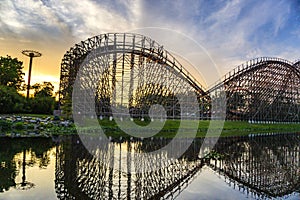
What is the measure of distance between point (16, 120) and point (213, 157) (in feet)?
47.1

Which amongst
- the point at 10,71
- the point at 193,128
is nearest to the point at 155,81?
the point at 193,128

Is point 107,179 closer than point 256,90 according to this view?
Yes

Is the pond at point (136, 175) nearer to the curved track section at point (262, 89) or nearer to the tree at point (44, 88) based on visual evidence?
the curved track section at point (262, 89)

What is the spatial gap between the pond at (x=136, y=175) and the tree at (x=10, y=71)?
21690 millimetres

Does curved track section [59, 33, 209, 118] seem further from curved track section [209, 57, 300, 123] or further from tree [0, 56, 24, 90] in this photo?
tree [0, 56, 24, 90]

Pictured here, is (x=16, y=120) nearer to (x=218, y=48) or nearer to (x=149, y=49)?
(x=149, y=49)

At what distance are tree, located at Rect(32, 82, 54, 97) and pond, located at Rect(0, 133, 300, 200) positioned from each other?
27381 mm

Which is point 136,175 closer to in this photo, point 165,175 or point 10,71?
point 165,175

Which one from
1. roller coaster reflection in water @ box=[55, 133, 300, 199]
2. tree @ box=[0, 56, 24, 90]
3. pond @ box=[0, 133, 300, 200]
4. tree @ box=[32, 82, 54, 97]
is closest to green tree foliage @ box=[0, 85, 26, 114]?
tree @ box=[0, 56, 24, 90]

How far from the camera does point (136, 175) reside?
7.41 metres

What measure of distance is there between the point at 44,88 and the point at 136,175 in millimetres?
35635

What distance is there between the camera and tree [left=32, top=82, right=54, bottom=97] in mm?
36912

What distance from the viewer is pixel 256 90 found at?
27734 mm

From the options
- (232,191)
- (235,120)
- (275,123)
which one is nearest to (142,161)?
(232,191)
